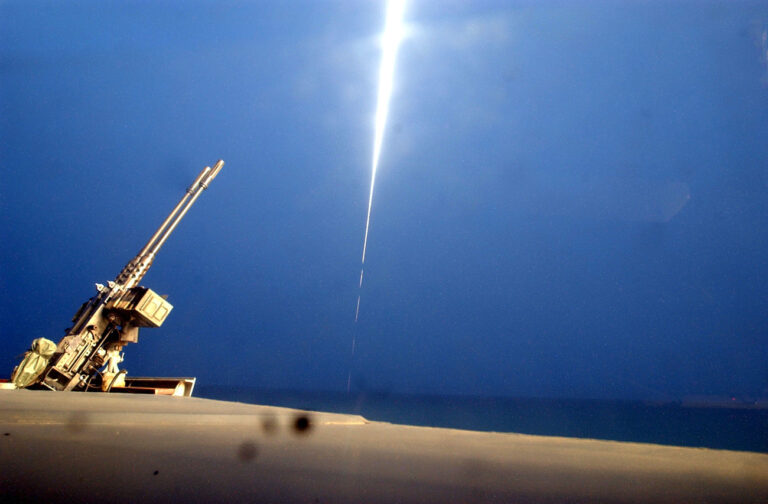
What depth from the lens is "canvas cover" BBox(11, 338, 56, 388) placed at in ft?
37.4

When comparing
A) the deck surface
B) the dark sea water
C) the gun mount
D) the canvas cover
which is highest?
the dark sea water

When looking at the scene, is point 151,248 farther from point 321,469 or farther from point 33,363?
point 321,469

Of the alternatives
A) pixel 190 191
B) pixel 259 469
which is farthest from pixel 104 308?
pixel 259 469

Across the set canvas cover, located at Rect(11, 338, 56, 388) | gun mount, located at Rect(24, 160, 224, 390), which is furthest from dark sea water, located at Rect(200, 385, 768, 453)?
canvas cover, located at Rect(11, 338, 56, 388)

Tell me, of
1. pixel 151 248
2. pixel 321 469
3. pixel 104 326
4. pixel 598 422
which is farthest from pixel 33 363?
pixel 598 422

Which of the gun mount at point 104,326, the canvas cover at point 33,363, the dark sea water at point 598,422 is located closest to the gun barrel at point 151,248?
the gun mount at point 104,326

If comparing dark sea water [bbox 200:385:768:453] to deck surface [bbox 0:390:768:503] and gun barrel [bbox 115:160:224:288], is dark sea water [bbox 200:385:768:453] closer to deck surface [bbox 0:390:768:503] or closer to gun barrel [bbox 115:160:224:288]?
gun barrel [bbox 115:160:224:288]

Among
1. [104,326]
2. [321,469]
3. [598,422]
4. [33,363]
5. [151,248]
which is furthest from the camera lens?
[598,422]

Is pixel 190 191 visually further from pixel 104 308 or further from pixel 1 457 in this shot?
pixel 1 457

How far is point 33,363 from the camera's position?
38.2 feet

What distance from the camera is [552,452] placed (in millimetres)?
2662

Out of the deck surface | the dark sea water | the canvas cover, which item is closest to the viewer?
the deck surface

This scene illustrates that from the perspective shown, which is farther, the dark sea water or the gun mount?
the dark sea water

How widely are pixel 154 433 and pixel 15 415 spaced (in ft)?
3.95
